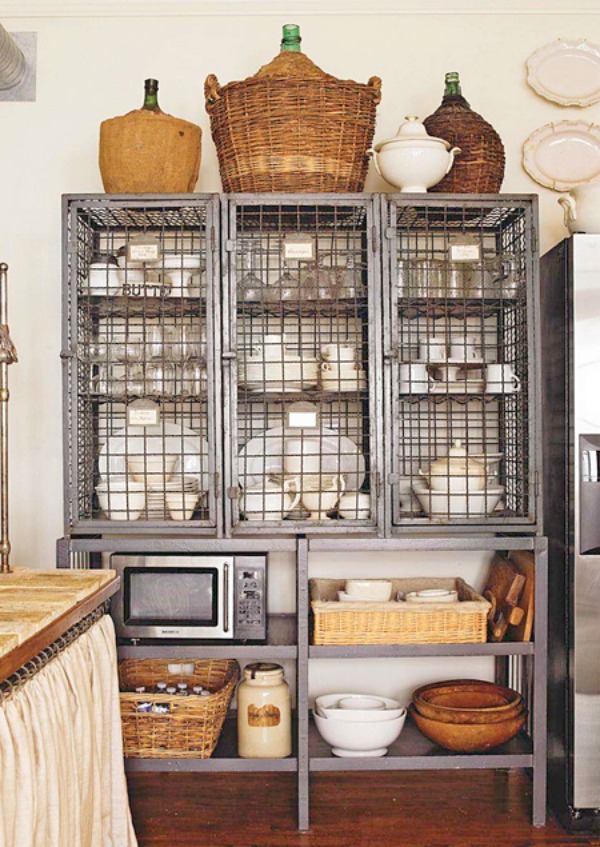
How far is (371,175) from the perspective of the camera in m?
3.49

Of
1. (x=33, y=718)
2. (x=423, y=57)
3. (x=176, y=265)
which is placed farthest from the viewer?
(x=423, y=57)

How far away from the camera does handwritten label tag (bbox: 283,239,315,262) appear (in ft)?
9.55

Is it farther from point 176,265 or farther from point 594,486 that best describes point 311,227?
point 594,486

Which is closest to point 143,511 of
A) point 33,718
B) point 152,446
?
point 152,446

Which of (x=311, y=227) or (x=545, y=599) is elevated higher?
(x=311, y=227)

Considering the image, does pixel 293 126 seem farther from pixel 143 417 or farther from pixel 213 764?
pixel 213 764

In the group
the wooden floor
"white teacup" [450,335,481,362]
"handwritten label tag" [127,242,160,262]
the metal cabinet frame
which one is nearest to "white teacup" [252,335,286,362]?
the metal cabinet frame

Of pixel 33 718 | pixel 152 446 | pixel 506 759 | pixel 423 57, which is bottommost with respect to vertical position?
pixel 506 759

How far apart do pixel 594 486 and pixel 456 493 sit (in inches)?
16.5

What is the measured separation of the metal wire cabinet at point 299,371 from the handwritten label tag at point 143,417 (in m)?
0.23

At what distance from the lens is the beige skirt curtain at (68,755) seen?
5.55 feet

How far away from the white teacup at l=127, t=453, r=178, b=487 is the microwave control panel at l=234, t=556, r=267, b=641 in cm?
36

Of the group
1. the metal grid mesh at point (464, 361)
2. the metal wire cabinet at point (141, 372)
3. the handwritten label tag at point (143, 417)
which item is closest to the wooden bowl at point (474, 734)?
the metal grid mesh at point (464, 361)

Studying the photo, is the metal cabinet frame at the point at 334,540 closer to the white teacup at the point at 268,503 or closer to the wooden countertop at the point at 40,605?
→ the white teacup at the point at 268,503
